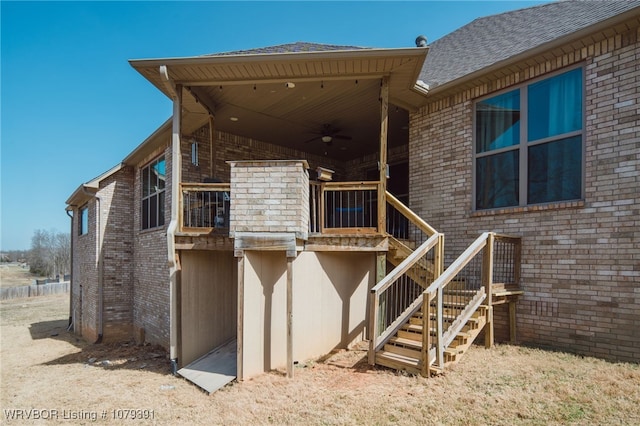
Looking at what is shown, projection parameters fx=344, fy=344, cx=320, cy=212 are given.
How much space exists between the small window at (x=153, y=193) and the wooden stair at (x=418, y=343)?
6.94m

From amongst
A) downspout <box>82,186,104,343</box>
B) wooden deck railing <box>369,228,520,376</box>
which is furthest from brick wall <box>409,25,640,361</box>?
downspout <box>82,186,104,343</box>

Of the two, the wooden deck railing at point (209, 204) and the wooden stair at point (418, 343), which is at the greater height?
the wooden deck railing at point (209, 204)

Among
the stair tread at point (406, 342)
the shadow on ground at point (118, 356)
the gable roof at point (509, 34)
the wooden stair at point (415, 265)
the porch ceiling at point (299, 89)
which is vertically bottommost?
the shadow on ground at point (118, 356)

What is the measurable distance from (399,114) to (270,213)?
13.5 ft

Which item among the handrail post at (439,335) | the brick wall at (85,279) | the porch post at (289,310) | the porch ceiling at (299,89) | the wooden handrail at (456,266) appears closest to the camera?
the handrail post at (439,335)

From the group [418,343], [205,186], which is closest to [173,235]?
[205,186]

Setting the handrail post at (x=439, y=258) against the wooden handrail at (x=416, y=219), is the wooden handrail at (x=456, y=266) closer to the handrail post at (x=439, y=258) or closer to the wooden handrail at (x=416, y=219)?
the handrail post at (x=439, y=258)

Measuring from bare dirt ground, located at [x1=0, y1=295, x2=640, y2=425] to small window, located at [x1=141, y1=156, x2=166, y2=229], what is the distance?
426cm

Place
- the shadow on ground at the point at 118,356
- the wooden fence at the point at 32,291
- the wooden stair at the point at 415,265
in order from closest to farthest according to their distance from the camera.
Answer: the wooden stair at the point at 415,265, the shadow on ground at the point at 118,356, the wooden fence at the point at 32,291

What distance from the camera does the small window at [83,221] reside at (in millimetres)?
12619

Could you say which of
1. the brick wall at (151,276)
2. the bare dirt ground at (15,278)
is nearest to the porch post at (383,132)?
the brick wall at (151,276)

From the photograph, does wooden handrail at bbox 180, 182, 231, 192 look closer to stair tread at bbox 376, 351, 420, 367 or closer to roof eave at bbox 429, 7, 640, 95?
stair tread at bbox 376, 351, 420, 367

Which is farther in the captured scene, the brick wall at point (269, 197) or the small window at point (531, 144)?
the brick wall at point (269, 197)

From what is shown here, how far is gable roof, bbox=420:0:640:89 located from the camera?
5.48 meters
